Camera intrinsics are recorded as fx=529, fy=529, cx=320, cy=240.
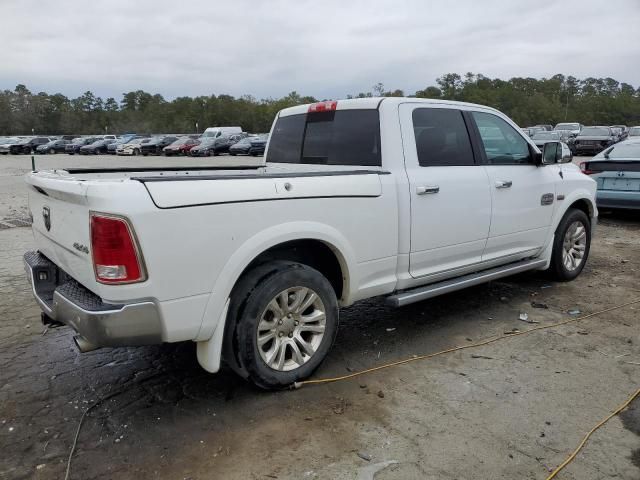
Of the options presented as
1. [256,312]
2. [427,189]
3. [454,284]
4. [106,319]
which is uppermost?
[427,189]

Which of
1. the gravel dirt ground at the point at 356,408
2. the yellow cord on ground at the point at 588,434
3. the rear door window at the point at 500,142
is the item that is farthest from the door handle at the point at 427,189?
the yellow cord on ground at the point at 588,434

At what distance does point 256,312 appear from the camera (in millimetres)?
3275

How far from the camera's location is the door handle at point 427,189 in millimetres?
4066

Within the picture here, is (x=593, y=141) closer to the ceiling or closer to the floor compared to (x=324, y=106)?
closer to the floor

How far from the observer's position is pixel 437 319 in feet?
16.3

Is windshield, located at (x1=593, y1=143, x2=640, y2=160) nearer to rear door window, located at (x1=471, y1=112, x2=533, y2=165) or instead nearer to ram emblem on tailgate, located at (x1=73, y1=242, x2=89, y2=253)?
rear door window, located at (x1=471, y1=112, x2=533, y2=165)

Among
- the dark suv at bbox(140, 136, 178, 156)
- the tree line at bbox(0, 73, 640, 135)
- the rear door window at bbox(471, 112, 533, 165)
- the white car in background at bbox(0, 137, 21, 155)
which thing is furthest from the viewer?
the tree line at bbox(0, 73, 640, 135)

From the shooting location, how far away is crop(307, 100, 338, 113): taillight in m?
4.48

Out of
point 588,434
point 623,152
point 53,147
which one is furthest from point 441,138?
point 53,147

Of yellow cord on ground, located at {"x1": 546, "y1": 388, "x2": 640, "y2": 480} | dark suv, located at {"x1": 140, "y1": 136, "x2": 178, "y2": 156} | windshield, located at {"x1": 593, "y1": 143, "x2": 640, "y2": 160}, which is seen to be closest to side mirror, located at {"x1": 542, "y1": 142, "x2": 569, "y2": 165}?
yellow cord on ground, located at {"x1": 546, "y1": 388, "x2": 640, "y2": 480}

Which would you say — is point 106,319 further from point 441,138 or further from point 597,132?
point 597,132

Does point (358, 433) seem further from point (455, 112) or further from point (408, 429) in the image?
point (455, 112)

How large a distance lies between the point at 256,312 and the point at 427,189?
5.61 feet

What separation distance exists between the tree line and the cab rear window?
9083 centimetres
